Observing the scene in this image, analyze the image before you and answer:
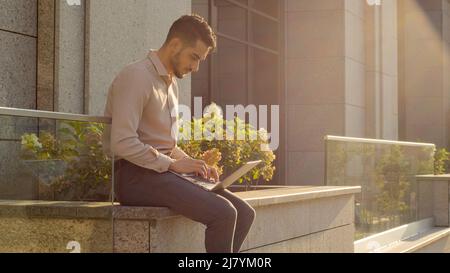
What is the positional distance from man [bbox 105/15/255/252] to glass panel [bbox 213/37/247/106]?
914cm

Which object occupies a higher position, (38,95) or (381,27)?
(381,27)

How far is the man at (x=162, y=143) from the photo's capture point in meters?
5.62

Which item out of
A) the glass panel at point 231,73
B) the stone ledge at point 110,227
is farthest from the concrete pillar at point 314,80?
the stone ledge at point 110,227

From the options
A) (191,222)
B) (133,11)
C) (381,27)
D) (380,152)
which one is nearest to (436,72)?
(381,27)

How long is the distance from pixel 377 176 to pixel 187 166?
22.2ft

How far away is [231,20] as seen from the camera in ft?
49.9

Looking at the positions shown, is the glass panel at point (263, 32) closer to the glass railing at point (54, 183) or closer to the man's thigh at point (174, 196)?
the glass railing at point (54, 183)

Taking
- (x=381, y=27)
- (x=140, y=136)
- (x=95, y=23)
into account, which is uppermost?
(x=381, y=27)

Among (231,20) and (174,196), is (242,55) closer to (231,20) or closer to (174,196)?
(231,20)

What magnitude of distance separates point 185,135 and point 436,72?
20522mm

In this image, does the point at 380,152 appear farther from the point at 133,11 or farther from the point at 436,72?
the point at 436,72

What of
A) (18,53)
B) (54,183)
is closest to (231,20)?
(18,53)

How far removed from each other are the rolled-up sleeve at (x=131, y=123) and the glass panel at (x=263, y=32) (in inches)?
410
